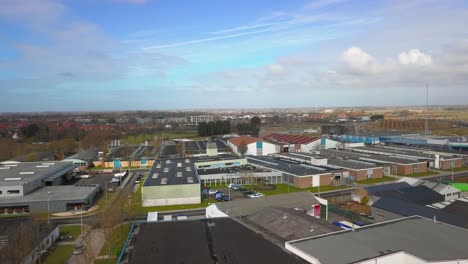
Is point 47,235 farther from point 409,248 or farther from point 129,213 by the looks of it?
point 409,248

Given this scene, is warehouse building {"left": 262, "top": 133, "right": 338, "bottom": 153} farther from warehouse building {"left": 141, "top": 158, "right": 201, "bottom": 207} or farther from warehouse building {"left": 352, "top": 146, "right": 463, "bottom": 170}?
warehouse building {"left": 141, "top": 158, "right": 201, "bottom": 207}

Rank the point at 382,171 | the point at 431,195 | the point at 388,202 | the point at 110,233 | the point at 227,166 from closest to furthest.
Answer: the point at 110,233
the point at 388,202
the point at 431,195
the point at 382,171
the point at 227,166

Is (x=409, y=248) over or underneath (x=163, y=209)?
over

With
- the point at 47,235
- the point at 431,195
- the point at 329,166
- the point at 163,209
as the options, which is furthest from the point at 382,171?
the point at 47,235

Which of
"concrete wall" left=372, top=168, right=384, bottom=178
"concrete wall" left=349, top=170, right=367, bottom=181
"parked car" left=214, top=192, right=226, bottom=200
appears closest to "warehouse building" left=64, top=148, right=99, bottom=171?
"parked car" left=214, top=192, right=226, bottom=200

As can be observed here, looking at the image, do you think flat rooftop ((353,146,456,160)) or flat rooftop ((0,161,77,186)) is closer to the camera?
flat rooftop ((0,161,77,186))

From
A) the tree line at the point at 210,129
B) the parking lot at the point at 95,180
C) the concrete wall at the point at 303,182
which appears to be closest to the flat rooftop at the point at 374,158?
the concrete wall at the point at 303,182

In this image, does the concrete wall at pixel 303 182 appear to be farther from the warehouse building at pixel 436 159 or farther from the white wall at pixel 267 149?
the white wall at pixel 267 149
